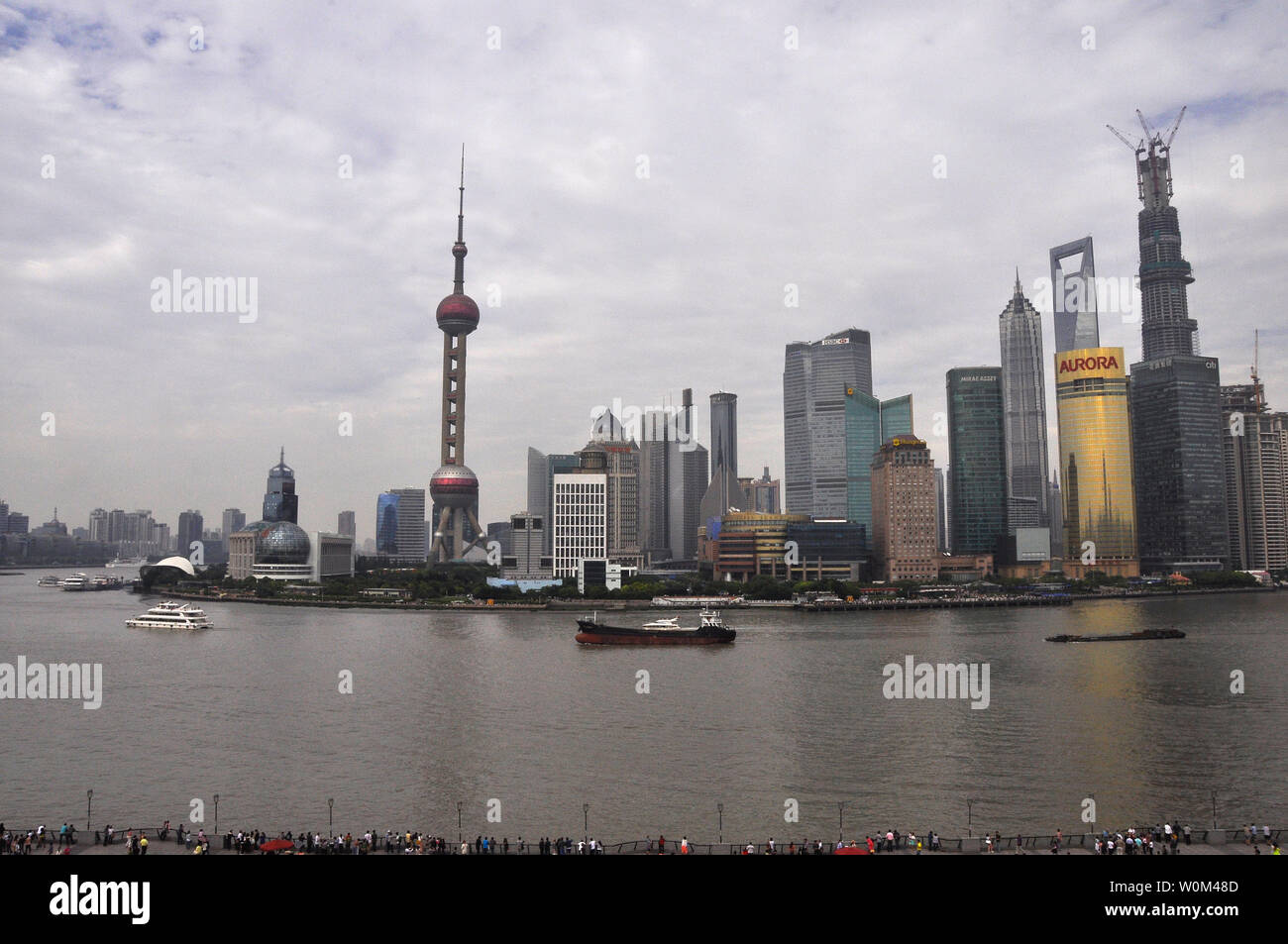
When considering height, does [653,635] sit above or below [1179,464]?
below

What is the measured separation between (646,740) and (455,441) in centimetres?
14021

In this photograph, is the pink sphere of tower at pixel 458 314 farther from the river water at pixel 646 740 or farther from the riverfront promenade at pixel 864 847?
the riverfront promenade at pixel 864 847

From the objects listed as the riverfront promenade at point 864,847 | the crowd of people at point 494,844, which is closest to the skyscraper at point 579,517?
the crowd of people at point 494,844

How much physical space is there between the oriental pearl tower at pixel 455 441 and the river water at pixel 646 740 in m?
102

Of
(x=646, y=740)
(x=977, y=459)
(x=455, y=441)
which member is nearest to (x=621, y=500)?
(x=455, y=441)

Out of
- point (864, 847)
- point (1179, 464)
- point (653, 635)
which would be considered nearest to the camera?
point (864, 847)

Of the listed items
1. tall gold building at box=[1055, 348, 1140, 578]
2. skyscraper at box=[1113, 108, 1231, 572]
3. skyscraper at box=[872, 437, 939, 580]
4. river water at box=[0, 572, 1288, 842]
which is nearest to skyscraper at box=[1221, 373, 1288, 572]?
skyscraper at box=[1113, 108, 1231, 572]

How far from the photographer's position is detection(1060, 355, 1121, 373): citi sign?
14675cm

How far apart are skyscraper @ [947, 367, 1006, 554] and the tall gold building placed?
2104 centimetres

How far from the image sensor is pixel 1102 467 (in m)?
147

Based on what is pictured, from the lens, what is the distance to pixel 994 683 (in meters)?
43.3

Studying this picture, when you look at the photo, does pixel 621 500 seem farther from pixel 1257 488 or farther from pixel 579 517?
pixel 1257 488

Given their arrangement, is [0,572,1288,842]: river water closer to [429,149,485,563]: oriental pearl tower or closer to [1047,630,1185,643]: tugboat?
[1047,630,1185,643]: tugboat
